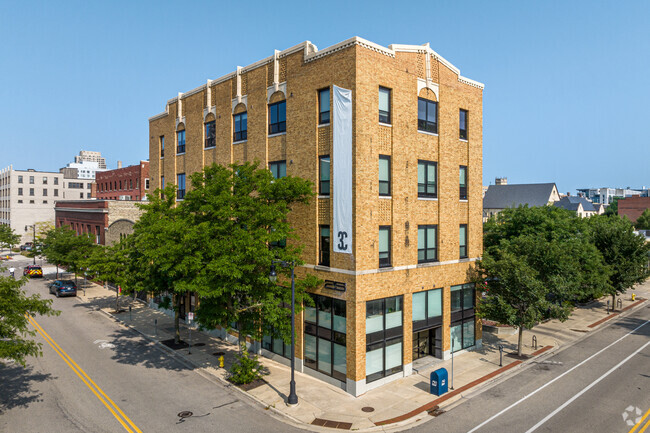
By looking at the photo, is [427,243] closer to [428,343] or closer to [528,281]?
[528,281]

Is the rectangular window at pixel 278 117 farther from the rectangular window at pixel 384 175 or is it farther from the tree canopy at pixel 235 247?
the rectangular window at pixel 384 175

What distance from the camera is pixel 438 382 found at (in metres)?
19.3

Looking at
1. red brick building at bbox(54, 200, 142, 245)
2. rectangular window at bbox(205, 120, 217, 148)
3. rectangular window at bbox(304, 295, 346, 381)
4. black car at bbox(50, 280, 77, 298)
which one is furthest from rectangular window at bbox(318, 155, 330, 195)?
black car at bbox(50, 280, 77, 298)

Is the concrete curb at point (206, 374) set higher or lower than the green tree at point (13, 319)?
lower

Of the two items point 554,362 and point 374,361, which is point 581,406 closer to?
point 554,362

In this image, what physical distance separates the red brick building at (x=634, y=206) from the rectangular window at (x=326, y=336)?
134879 mm

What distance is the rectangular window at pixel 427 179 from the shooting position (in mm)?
23156

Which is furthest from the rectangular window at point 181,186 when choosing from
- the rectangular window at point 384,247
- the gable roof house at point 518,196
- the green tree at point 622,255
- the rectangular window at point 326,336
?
the gable roof house at point 518,196

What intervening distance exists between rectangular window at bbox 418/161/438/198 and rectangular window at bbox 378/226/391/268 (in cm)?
338

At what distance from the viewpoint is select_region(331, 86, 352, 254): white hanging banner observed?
65.3ft

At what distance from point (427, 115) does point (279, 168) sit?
8.93m

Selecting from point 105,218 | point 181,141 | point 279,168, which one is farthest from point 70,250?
point 279,168

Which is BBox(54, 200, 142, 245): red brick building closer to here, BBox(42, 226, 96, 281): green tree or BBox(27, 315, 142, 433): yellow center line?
BBox(42, 226, 96, 281): green tree

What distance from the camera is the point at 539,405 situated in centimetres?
1853
